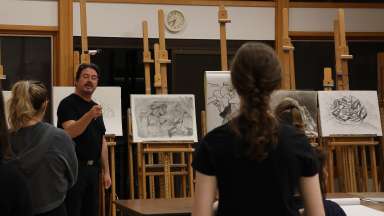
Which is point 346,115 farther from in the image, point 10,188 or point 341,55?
point 10,188

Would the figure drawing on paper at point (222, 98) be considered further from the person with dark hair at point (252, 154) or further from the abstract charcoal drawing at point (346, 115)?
the person with dark hair at point (252, 154)

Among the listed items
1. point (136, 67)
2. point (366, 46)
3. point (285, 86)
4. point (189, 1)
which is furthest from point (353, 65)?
point (136, 67)

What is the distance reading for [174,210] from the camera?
333 cm

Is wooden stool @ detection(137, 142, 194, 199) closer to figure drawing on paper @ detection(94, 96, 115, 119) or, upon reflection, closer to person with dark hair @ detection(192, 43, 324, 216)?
figure drawing on paper @ detection(94, 96, 115, 119)

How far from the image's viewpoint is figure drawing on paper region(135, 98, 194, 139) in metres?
5.63

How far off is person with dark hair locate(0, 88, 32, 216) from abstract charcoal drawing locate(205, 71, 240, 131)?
9.72 feet

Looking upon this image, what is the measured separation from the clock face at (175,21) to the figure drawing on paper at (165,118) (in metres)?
1.07

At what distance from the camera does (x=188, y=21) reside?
661 centimetres

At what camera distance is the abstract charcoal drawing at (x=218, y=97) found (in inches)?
190

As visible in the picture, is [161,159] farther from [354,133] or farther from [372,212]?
[372,212]

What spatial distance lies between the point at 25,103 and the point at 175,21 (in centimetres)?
370

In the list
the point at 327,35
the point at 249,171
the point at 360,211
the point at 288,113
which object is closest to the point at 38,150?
the point at 288,113

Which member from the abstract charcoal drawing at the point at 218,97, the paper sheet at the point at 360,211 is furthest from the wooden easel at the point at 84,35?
the paper sheet at the point at 360,211

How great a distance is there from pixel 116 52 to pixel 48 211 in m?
3.67
